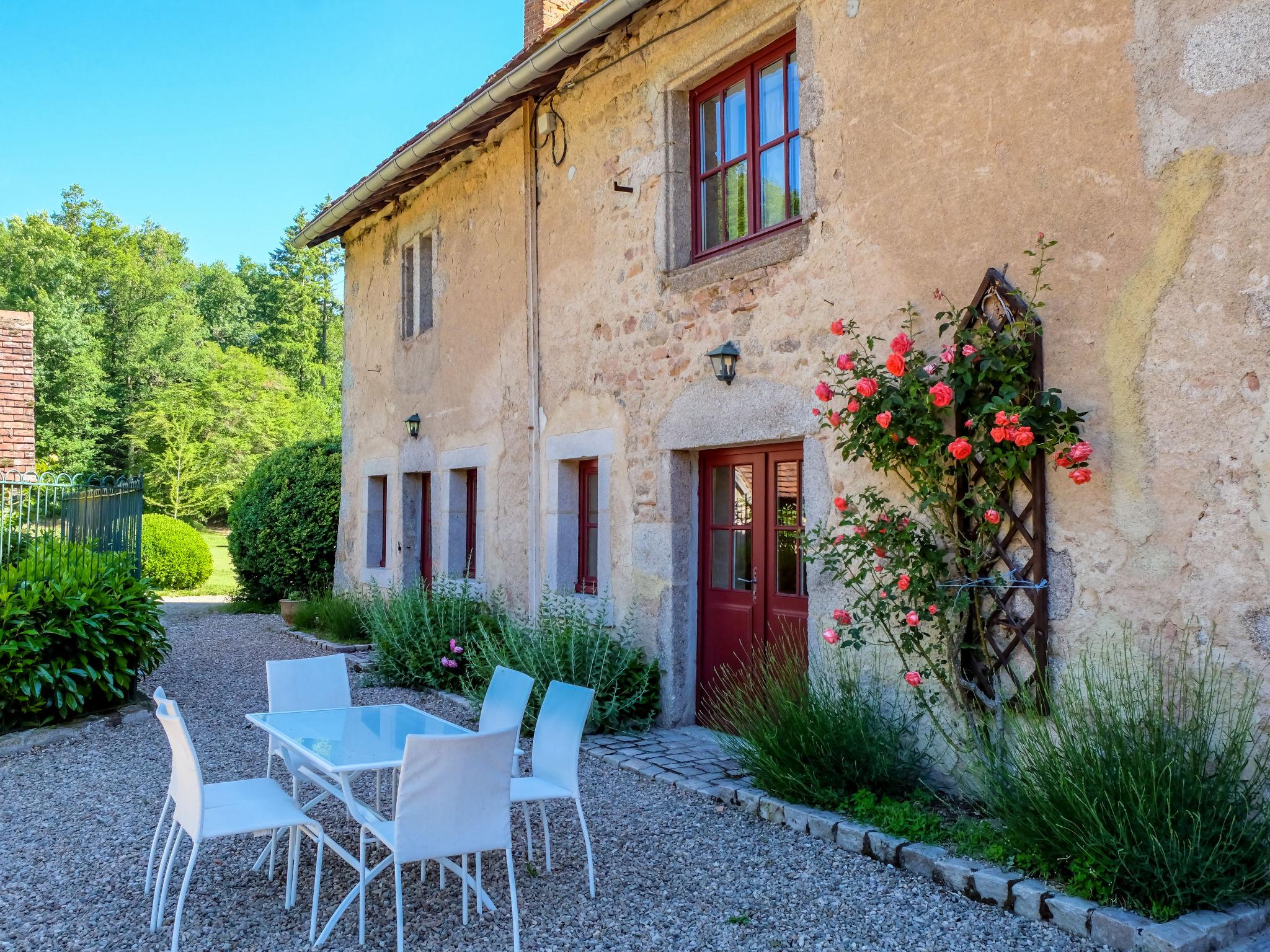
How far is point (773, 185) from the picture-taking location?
5.73m

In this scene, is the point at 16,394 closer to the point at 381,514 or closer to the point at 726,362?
the point at 381,514

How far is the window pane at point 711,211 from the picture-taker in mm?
6160

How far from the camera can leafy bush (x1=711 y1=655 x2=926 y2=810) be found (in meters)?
4.43

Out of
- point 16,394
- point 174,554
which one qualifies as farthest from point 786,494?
point 174,554

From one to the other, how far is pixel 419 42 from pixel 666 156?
15270mm

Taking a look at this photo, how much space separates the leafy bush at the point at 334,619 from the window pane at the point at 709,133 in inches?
229

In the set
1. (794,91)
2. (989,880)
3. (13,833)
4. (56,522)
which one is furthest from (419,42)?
(989,880)

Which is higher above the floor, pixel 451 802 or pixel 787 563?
pixel 787 563

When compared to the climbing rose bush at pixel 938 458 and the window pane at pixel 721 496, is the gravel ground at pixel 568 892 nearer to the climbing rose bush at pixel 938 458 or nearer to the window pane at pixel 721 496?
the climbing rose bush at pixel 938 458

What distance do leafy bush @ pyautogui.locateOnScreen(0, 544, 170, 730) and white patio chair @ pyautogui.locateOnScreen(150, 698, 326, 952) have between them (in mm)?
3164

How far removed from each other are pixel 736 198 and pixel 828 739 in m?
3.24

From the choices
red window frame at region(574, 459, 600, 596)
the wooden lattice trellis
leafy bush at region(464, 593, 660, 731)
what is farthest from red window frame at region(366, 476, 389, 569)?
the wooden lattice trellis

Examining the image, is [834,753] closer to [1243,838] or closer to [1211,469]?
[1243,838]

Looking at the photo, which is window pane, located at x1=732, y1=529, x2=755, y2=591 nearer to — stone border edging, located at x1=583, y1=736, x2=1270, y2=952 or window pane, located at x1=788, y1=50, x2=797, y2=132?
stone border edging, located at x1=583, y1=736, x2=1270, y2=952
